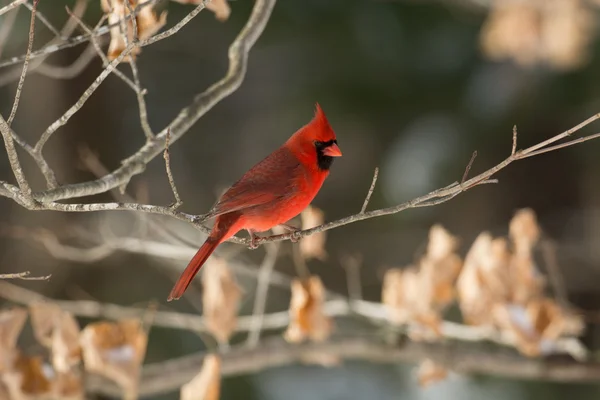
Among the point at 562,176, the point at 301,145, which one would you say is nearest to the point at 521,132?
the point at 562,176

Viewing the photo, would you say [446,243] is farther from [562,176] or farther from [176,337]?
[562,176]

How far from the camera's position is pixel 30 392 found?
234cm

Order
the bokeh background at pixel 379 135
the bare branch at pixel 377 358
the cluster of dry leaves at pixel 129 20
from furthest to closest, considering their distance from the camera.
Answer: the bokeh background at pixel 379 135
the bare branch at pixel 377 358
the cluster of dry leaves at pixel 129 20

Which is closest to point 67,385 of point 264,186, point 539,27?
point 264,186

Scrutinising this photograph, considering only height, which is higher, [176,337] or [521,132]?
[521,132]

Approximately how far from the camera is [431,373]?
2.84 metres

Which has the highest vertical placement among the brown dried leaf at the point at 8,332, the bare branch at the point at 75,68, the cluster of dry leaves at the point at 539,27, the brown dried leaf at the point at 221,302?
the cluster of dry leaves at the point at 539,27

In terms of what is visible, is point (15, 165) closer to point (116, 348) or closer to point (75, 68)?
point (116, 348)

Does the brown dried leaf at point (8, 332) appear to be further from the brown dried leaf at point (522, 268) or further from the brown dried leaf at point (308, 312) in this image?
the brown dried leaf at point (522, 268)

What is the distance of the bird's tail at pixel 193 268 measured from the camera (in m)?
1.79

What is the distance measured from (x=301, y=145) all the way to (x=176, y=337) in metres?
3.28

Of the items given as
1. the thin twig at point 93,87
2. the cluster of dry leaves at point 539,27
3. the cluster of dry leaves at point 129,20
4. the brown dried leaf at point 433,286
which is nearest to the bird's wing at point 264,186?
the cluster of dry leaves at point 129,20

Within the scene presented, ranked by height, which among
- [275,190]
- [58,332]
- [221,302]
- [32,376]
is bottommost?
[32,376]

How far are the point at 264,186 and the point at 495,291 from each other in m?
0.87
